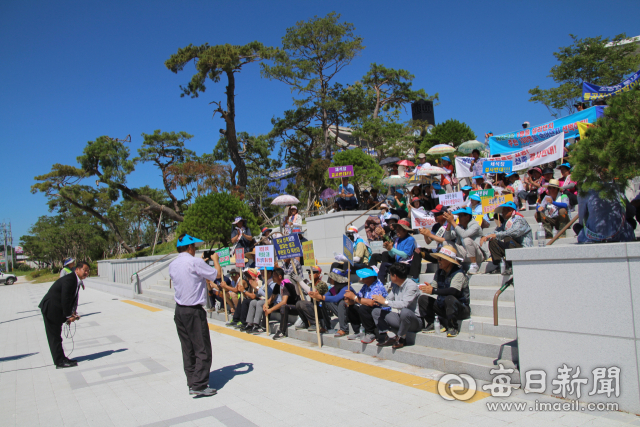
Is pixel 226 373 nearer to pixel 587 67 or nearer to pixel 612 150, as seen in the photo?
pixel 612 150

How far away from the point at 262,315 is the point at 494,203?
5.82 m

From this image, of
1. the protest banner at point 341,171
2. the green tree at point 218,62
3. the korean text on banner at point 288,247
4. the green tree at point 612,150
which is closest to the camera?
the green tree at point 612,150

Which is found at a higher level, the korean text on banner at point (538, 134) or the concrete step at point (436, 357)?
the korean text on banner at point (538, 134)

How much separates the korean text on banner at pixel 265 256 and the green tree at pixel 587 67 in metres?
20.0

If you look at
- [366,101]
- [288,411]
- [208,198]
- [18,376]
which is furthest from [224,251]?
[366,101]

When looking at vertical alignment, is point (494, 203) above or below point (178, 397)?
above

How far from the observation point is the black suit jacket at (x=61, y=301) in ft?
24.6

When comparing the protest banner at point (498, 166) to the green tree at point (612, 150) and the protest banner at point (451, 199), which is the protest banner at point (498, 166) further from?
the green tree at point (612, 150)

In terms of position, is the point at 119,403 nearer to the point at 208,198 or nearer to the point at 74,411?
the point at 74,411

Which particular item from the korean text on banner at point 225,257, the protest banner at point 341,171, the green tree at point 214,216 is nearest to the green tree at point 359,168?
the protest banner at point 341,171

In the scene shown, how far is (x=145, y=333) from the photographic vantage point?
10.4m

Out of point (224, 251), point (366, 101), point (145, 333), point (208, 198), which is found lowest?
point (145, 333)

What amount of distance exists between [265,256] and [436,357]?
430cm

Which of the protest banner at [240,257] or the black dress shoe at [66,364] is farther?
the protest banner at [240,257]
